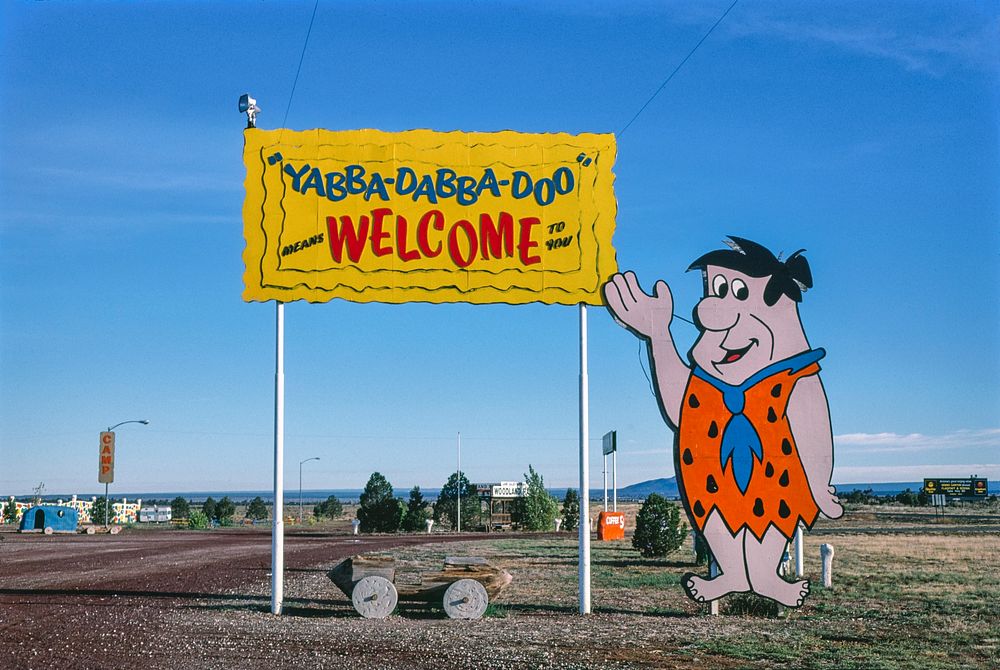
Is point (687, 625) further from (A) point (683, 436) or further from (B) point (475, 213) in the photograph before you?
(B) point (475, 213)

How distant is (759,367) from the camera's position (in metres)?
15.8

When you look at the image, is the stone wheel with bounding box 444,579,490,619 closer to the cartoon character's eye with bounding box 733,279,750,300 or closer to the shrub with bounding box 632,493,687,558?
the cartoon character's eye with bounding box 733,279,750,300

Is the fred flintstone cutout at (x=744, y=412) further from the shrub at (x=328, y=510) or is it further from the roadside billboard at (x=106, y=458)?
the shrub at (x=328, y=510)

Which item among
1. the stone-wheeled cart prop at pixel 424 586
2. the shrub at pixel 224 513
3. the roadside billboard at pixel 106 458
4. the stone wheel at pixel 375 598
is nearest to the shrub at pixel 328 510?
the shrub at pixel 224 513

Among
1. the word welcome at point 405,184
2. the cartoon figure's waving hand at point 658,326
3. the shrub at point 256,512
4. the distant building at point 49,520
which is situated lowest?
the shrub at point 256,512

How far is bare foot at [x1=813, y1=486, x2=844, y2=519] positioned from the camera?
15539 mm

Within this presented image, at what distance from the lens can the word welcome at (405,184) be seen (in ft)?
53.9

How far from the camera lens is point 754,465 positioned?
15.6 meters

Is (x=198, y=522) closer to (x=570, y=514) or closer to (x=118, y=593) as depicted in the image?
(x=570, y=514)

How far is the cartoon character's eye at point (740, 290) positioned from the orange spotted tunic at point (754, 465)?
1363 millimetres

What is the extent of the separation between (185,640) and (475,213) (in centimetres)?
799

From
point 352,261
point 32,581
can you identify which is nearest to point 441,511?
point 32,581

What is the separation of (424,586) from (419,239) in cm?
567

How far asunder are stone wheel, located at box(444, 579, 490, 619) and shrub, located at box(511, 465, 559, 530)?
38023mm
